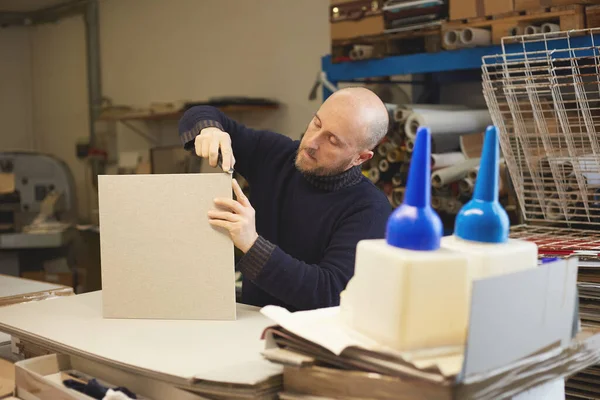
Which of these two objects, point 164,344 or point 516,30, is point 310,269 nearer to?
point 164,344

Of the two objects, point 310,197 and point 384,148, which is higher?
point 384,148

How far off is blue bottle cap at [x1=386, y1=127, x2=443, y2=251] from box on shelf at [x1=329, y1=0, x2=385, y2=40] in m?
2.37

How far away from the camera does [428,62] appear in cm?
311

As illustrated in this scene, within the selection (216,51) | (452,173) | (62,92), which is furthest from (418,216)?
(62,92)

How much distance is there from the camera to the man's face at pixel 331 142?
197cm

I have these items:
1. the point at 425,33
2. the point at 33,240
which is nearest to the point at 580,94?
the point at 425,33

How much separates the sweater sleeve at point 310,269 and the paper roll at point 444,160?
3.91 ft

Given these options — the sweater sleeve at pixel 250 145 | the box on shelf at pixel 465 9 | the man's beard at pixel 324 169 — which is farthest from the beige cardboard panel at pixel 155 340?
the box on shelf at pixel 465 9

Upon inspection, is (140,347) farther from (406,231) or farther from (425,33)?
(425,33)

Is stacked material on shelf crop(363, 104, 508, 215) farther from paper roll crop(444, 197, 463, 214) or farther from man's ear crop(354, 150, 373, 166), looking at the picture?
man's ear crop(354, 150, 373, 166)

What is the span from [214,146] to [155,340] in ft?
1.91

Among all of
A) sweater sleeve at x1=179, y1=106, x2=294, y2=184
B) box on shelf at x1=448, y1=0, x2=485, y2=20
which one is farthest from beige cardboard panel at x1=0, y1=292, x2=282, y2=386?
box on shelf at x1=448, y1=0, x2=485, y2=20

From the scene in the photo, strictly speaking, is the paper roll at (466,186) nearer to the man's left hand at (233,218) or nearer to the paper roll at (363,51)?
the paper roll at (363,51)

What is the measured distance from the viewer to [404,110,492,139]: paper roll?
10.2 ft
